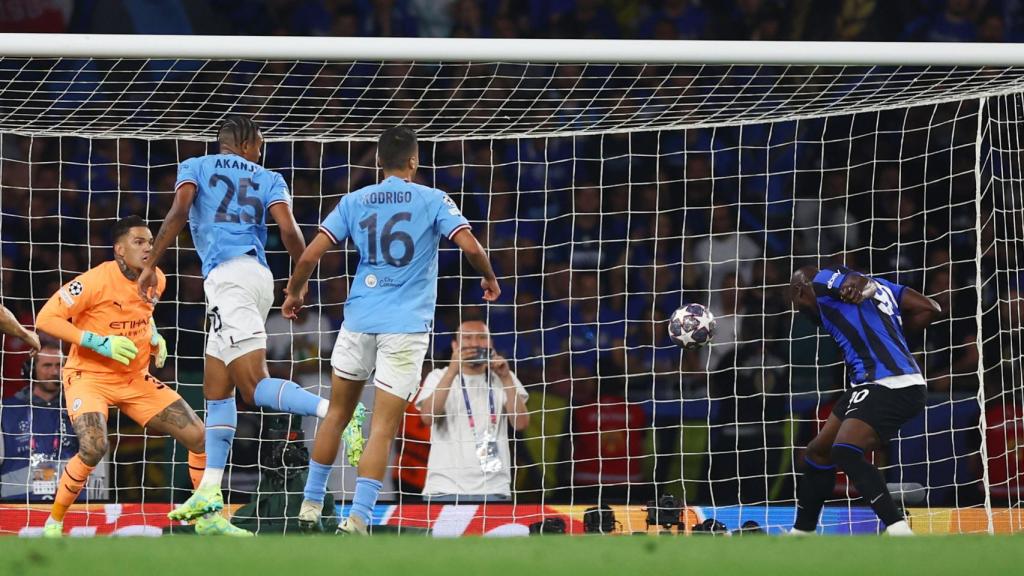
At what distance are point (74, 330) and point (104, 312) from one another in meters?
0.24

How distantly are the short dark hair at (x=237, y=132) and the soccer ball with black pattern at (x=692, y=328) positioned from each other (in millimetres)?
2473

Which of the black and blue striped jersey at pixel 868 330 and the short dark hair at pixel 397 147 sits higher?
the short dark hair at pixel 397 147

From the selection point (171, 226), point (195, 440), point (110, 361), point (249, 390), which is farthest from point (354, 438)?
point (110, 361)

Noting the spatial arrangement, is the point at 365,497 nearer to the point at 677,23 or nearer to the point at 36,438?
the point at 36,438

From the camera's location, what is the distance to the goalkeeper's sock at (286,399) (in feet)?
20.5

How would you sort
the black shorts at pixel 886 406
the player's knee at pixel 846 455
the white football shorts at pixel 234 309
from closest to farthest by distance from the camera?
the white football shorts at pixel 234 309, the player's knee at pixel 846 455, the black shorts at pixel 886 406

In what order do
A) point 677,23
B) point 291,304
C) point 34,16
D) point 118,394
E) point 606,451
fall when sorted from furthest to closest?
point 677,23, point 34,16, point 606,451, point 118,394, point 291,304

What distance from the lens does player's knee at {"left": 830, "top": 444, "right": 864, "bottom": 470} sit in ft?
22.0

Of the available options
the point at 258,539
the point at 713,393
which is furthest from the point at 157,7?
the point at 258,539

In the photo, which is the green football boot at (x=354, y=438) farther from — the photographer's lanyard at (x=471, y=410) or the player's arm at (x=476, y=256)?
the photographer's lanyard at (x=471, y=410)

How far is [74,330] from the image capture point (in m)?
7.12

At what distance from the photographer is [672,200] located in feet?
32.7

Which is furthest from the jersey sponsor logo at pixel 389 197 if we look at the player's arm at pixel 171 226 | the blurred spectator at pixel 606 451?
the blurred spectator at pixel 606 451

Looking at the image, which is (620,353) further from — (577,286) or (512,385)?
(512,385)
